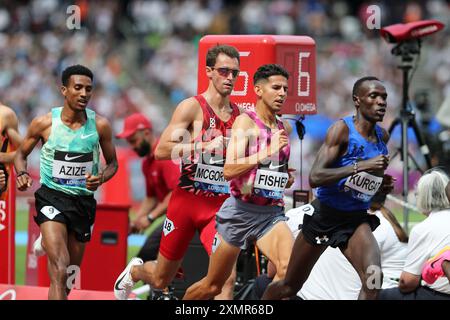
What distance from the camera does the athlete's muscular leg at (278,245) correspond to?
30.1 feet

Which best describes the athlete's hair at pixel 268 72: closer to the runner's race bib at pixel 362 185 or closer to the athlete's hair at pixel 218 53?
the athlete's hair at pixel 218 53

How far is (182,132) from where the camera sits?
9.54 meters

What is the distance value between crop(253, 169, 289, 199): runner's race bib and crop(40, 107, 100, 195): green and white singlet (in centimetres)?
160

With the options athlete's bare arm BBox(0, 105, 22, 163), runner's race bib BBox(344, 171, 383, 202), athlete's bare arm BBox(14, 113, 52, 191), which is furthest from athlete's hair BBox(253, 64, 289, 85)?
athlete's bare arm BBox(0, 105, 22, 163)

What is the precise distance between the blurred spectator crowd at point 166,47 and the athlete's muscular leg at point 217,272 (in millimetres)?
14442

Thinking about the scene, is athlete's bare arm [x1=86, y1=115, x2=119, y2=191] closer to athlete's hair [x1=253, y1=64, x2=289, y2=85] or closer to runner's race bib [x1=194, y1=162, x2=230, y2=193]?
runner's race bib [x1=194, y1=162, x2=230, y2=193]

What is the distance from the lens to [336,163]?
8.95m

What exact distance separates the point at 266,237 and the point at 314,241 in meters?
0.39

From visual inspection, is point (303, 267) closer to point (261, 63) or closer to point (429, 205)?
point (429, 205)

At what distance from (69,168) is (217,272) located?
5.23 ft

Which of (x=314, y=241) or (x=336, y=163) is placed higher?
(x=336, y=163)

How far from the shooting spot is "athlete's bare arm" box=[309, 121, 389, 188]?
8594mm
